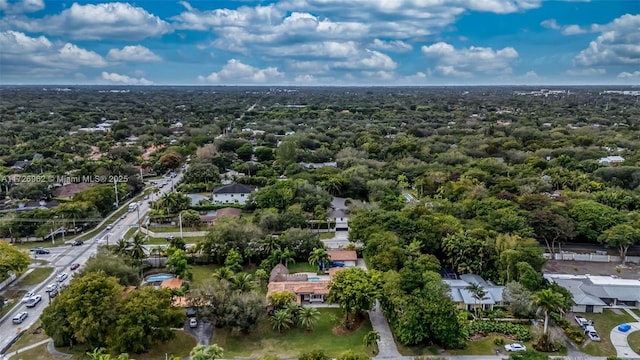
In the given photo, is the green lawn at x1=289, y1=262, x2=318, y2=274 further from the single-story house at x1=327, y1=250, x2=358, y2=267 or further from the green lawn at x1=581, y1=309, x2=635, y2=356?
the green lawn at x1=581, y1=309, x2=635, y2=356

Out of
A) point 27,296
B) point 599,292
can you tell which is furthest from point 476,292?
point 27,296

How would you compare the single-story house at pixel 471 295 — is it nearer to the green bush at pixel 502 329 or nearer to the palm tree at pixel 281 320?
the green bush at pixel 502 329

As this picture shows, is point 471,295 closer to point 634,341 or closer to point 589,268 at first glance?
point 634,341

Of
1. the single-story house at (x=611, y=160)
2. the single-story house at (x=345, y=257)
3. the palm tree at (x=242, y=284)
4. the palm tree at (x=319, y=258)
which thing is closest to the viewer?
the palm tree at (x=242, y=284)

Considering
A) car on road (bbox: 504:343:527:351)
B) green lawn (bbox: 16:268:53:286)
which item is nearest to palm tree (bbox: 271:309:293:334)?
car on road (bbox: 504:343:527:351)

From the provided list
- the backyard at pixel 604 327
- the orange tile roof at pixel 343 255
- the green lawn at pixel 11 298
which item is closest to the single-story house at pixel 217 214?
the orange tile roof at pixel 343 255

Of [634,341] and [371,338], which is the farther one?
[634,341]

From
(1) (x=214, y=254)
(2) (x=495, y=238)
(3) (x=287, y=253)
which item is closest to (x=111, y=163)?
(1) (x=214, y=254)

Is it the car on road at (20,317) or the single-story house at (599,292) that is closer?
the car on road at (20,317)
